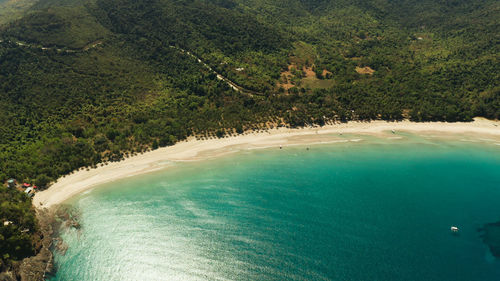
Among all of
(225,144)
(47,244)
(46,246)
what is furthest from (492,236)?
(47,244)

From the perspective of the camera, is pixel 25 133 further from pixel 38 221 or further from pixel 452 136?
pixel 452 136

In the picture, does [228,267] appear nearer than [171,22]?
Yes

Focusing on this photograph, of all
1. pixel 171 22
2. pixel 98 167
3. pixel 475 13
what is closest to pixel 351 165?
pixel 98 167

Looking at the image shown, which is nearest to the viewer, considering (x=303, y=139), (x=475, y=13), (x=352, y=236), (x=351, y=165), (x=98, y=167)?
(x=352, y=236)

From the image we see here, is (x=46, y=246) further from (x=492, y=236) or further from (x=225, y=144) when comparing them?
(x=492, y=236)

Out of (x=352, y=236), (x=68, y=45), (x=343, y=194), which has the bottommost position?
(x=352, y=236)

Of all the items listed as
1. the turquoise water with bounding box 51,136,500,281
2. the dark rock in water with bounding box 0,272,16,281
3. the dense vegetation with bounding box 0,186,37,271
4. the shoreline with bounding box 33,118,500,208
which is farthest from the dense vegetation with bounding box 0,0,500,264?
the dark rock in water with bounding box 0,272,16,281

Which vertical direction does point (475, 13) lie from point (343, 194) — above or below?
above

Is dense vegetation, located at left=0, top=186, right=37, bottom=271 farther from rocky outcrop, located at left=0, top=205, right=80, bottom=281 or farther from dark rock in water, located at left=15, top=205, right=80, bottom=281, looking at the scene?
dark rock in water, located at left=15, top=205, right=80, bottom=281
